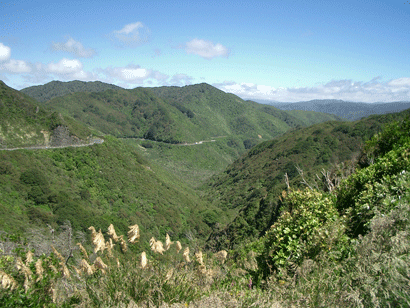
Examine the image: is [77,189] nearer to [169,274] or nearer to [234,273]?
[234,273]

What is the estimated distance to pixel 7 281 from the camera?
11.4 ft

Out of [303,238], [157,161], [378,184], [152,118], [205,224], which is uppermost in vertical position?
[152,118]

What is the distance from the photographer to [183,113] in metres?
146

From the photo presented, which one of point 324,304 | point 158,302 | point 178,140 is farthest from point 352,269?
point 178,140

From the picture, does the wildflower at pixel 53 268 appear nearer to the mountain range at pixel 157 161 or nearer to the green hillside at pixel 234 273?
the green hillside at pixel 234 273

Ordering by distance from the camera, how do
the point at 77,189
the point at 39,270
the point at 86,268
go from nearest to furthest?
the point at 39,270
the point at 86,268
the point at 77,189

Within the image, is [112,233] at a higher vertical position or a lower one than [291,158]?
higher

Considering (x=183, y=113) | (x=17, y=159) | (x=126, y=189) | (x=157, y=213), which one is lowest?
(x=157, y=213)

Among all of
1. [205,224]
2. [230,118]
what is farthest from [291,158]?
[230,118]

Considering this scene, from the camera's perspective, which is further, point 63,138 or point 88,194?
point 63,138

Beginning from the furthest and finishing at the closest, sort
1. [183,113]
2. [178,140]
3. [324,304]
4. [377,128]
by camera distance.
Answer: [183,113] → [178,140] → [377,128] → [324,304]

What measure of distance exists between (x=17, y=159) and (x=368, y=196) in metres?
30.9

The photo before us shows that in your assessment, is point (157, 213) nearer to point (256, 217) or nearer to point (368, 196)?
point (256, 217)

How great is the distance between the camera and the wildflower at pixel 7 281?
3438 millimetres
